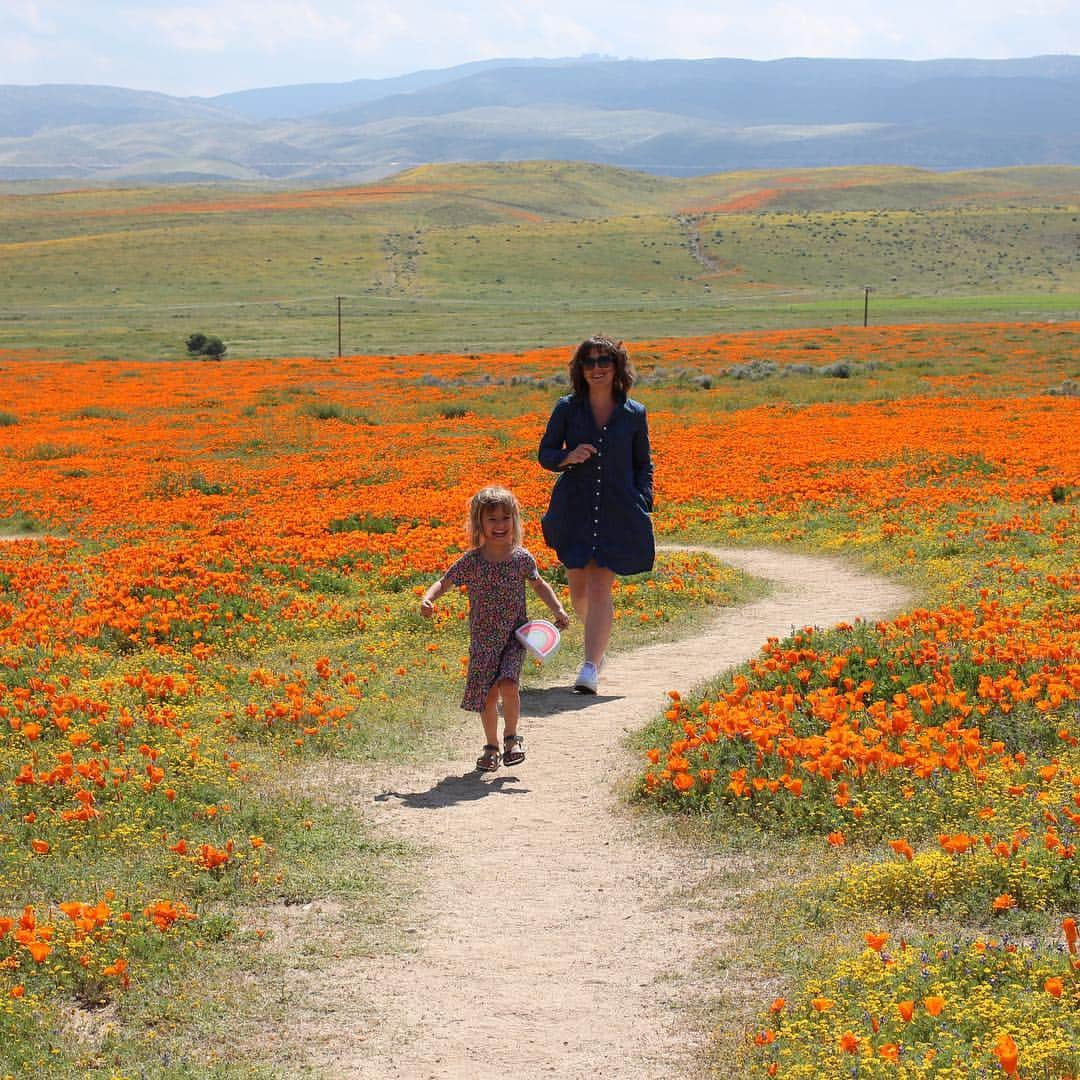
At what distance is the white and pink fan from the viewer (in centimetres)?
840

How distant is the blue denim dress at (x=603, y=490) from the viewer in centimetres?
1028

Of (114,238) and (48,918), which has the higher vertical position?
(114,238)

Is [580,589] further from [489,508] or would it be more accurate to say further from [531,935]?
[531,935]

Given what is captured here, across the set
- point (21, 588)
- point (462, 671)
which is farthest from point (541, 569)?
point (21, 588)

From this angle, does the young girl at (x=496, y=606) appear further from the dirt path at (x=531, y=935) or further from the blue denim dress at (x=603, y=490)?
the blue denim dress at (x=603, y=490)

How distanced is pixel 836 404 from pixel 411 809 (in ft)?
86.4

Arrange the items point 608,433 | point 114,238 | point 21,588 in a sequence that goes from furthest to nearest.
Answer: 1. point 114,238
2. point 21,588
3. point 608,433

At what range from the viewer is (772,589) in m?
14.0

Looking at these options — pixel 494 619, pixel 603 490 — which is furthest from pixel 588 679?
pixel 494 619

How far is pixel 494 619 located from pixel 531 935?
294cm

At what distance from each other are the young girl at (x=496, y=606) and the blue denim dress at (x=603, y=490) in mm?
1542

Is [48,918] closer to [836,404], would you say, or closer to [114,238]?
[836,404]

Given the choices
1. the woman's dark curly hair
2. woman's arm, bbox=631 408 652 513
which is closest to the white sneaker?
woman's arm, bbox=631 408 652 513

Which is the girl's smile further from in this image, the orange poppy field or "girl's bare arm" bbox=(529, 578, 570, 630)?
the orange poppy field
